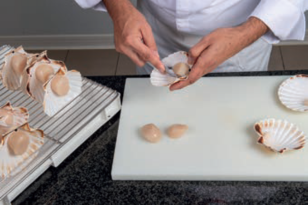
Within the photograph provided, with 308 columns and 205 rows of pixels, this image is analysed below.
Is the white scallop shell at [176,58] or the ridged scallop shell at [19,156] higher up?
the white scallop shell at [176,58]

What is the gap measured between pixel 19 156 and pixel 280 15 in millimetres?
691

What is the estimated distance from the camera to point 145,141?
854mm

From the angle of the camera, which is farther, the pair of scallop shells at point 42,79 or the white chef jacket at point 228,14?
the white chef jacket at point 228,14

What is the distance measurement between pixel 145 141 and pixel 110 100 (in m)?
0.13

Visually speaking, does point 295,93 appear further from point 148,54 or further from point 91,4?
point 91,4

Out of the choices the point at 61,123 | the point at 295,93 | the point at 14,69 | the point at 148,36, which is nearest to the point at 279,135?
the point at 295,93

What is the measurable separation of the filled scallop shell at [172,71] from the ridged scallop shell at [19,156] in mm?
308

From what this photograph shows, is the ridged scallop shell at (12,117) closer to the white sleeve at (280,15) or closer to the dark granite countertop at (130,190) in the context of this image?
the dark granite countertop at (130,190)

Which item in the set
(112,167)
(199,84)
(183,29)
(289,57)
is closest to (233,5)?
(183,29)

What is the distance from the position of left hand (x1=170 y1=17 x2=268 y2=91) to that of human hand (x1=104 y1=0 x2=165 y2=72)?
8cm

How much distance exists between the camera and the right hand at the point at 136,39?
875 mm

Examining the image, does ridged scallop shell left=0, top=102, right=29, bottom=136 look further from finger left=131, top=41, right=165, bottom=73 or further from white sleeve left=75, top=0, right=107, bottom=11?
white sleeve left=75, top=0, right=107, bottom=11

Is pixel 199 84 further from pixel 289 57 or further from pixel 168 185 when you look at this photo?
pixel 289 57

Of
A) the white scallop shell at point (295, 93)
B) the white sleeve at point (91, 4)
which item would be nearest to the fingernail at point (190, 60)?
the white scallop shell at point (295, 93)
